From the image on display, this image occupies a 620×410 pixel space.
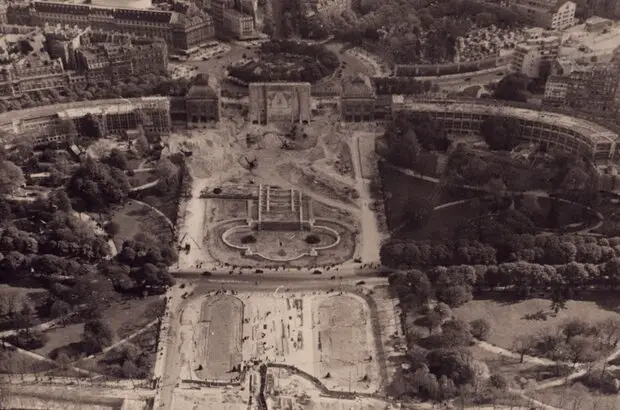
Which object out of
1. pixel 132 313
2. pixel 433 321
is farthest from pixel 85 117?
pixel 433 321

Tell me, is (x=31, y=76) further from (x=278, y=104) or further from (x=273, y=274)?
(x=273, y=274)

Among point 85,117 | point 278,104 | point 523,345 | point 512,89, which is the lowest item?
point 523,345

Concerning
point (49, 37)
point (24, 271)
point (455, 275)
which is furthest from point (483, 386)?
point (49, 37)

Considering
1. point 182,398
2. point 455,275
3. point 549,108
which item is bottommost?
point 182,398

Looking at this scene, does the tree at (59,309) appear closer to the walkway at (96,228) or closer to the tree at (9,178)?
the walkway at (96,228)

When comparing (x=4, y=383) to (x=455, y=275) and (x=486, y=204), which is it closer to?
(x=455, y=275)

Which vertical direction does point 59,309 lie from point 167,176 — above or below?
below
